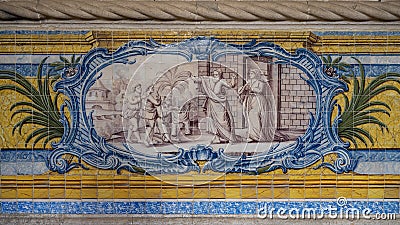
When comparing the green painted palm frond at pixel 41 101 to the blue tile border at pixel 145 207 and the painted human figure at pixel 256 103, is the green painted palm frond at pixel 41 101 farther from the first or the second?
the painted human figure at pixel 256 103

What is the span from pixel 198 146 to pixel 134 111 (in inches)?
18.5

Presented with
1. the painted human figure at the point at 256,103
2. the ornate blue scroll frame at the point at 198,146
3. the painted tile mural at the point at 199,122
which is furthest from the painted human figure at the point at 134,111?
the painted human figure at the point at 256,103

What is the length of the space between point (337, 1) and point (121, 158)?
1.74 metres

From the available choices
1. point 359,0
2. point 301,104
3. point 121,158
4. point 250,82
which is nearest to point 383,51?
point 359,0

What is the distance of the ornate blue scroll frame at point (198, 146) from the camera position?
12.0 feet

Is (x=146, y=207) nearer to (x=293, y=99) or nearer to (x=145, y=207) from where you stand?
(x=145, y=207)

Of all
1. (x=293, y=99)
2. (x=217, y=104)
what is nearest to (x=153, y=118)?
(x=217, y=104)

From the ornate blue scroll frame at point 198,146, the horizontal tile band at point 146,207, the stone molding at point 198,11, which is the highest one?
the stone molding at point 198,11

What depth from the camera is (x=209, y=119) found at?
3648 millimetres

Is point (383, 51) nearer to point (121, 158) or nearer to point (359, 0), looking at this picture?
point (359, 0)

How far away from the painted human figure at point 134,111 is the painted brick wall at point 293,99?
913 mm

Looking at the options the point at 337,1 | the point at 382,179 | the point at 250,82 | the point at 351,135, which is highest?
the point at 337,1

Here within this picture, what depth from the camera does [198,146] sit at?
3.66 metres

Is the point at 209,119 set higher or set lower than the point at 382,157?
higher
